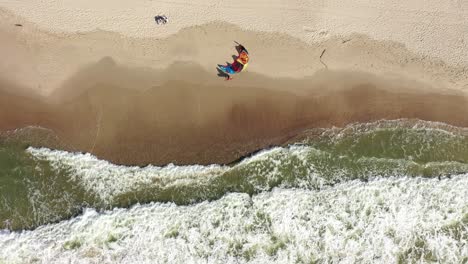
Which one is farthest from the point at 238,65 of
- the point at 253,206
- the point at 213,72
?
the point at 253,206

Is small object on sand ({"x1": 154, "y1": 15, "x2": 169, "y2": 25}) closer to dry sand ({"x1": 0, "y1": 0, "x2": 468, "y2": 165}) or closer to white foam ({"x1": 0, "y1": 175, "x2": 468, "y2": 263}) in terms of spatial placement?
dry sand ({"x1": 0, "y1": 0, "x2": 468, "y2": 165})

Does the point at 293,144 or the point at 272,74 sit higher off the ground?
the point at 272,74

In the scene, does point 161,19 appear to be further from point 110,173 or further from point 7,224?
point 7,224

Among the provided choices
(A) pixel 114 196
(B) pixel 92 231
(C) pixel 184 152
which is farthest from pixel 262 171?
(B) pixel 92 231

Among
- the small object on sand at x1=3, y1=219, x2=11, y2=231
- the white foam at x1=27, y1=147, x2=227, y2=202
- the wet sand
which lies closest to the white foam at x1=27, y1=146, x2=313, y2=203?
the white foam at x1=27, y1=147, x2=227, y2=202

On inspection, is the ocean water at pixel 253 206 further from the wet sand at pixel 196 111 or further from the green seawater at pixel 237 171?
the wet sand at pixel 196 111

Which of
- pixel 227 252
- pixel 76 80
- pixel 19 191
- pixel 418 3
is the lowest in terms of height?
pixel 227 252

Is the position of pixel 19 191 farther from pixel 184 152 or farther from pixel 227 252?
pixel 227 252
